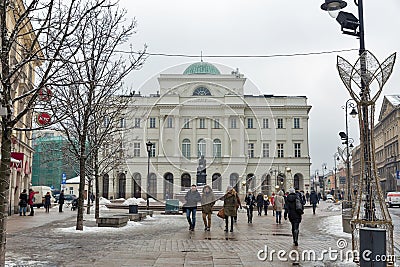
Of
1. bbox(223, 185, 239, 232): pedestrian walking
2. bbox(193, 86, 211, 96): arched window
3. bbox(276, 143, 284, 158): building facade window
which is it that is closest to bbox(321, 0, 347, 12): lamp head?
bbox(223, 185, 239, 232): pedestrian walking

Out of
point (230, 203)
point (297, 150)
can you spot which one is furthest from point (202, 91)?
point (297, 150)

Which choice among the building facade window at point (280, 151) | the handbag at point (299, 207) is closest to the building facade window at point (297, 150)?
the building facade window at point (280, 151)

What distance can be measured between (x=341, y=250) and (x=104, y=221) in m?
9.89

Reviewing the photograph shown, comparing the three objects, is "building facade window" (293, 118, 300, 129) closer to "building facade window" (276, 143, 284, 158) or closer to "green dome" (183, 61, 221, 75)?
"building facade window" (276, 143, 284, 158)

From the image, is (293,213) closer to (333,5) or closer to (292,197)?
(292,197)

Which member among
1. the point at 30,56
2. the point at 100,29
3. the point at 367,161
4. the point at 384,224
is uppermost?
the point at 100,29

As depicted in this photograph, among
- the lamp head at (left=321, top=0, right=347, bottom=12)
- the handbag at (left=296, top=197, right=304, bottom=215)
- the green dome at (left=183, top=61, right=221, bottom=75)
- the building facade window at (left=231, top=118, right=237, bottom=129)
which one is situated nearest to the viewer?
the lamp head at (left=321, top=0, right=347, bottom=12)

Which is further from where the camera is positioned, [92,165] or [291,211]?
[92,165]

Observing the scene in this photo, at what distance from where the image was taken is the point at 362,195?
10.9m

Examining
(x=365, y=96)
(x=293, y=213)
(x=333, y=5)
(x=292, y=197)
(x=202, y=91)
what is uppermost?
(x=202, y=91)

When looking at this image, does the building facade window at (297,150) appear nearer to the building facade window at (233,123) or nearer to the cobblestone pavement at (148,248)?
the building facade window at (233,123)

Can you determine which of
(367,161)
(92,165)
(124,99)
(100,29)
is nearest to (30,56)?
(367,161)

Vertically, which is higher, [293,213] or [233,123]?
[233,123]

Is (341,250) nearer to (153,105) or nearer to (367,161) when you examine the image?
(367,161)
